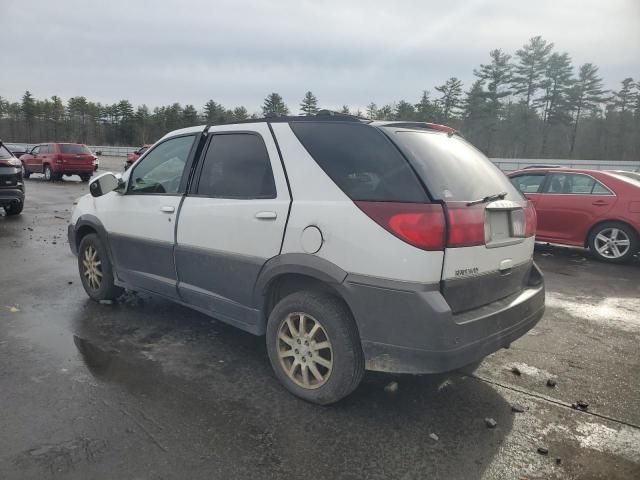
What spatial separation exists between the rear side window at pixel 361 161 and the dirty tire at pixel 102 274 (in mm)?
2720

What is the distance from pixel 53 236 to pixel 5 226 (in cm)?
188

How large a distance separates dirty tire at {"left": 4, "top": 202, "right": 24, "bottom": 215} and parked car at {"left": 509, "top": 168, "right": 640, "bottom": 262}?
1106 centimetres

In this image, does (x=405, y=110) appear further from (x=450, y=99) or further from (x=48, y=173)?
(x=48, y=173)

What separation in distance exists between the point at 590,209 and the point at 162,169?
6937 mm

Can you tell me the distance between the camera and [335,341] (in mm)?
2855

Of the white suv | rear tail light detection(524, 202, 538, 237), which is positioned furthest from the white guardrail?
the white suv

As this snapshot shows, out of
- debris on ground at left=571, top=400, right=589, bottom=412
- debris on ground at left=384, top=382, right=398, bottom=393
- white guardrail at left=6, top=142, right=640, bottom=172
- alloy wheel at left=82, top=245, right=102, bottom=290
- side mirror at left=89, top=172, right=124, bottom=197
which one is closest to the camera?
debris on ground at left=571, top=400, right=589, bottom=412

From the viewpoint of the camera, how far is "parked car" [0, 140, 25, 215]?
1048 cm

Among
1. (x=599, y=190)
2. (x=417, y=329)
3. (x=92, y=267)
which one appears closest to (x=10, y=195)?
(x=92, y=267)

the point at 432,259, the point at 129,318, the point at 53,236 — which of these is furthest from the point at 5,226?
the point at 432,259

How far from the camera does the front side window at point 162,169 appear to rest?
4.13 m

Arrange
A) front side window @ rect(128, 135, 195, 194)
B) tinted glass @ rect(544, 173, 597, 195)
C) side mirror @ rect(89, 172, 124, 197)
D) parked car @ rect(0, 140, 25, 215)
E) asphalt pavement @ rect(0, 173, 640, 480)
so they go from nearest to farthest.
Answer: asphalt pavement @ rect(0, 173, 640, 480)
front side window @ rect(128, 135, 195, 194)
side mirror @ rect(89, 172, 124, 197)
tinted glass @ rect(544, 173, 597, 195)
parked car @ rect(0, 140, 25, 215)

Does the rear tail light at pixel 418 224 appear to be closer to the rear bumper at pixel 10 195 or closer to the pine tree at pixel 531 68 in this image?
the rear bumper at pixel 10 195

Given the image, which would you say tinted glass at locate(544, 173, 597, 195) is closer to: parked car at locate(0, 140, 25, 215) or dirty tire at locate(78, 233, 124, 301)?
dirty tire at locate(78, 233, 124, 301)
